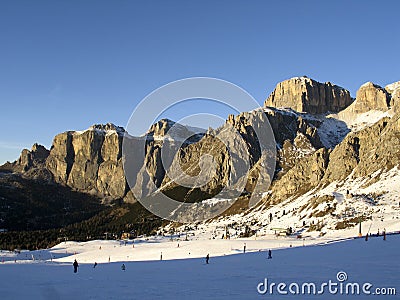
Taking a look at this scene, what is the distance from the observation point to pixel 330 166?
173 meters

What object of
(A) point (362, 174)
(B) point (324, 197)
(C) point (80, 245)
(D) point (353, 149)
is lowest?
(C) point (80, 245)

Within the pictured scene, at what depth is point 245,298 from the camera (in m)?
19.9

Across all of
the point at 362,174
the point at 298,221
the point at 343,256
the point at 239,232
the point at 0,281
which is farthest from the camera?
the point at 362,174

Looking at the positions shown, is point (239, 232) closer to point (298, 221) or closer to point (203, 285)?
point (298, 221)

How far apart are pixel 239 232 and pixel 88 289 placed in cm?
10060

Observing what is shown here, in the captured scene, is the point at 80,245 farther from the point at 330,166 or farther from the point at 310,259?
the point at 330,166

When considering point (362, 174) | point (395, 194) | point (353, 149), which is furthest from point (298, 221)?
point (353, 149)

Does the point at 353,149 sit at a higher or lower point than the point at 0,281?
higher

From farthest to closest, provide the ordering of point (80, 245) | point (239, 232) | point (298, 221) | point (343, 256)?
point (239, 232), point (298, 221), point (80, 245), point (343, 256)

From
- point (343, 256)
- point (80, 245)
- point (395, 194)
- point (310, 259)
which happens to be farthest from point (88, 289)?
point (395, 194)

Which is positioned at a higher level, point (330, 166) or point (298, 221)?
point (330, 166)

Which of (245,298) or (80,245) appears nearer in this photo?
(245,298)

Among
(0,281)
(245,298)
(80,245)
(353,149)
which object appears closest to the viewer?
(245,298)

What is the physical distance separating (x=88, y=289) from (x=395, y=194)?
341ft
